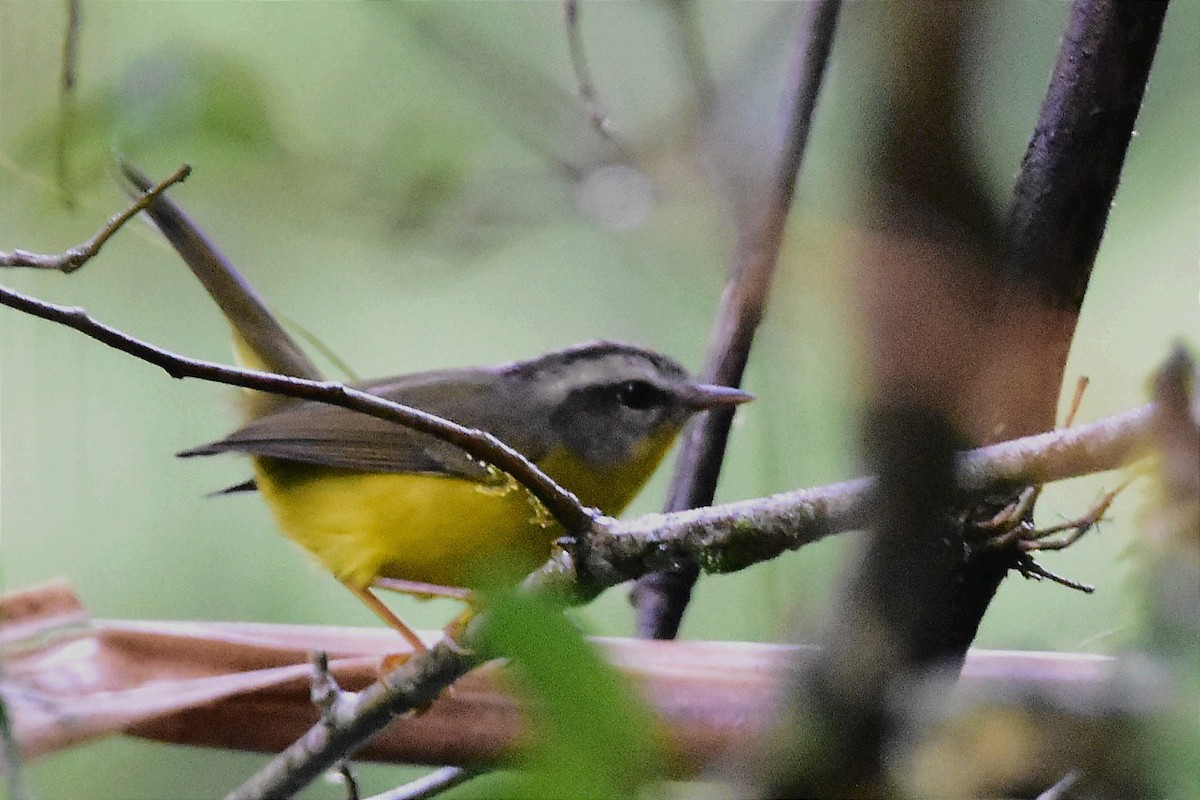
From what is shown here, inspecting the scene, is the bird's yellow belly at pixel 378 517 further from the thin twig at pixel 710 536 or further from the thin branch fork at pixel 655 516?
the thin branch fork at pixel 655 516

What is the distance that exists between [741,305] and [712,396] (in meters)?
0.13

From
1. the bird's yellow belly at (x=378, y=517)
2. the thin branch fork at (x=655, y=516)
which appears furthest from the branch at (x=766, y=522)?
the bird's yellow belly at (x=378, y=517)

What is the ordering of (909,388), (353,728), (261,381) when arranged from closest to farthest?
(909,388), (261,381), (353,728)

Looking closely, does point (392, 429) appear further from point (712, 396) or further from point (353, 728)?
point (353, 728)

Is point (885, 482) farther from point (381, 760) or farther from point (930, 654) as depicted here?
point (381, 760)

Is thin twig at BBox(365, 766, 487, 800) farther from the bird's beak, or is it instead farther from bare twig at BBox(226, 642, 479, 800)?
the bird's beak

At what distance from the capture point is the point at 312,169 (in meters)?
0.94

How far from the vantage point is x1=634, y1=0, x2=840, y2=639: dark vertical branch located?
53 cm

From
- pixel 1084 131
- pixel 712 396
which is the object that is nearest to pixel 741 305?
pixel 712 396

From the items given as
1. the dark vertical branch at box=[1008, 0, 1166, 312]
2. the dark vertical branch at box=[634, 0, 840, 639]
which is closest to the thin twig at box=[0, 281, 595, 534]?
the dark vertical branch at box=[634, 0, 840, 639]

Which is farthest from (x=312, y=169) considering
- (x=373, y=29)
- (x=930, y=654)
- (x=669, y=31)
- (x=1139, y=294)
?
(x=930, y=654)

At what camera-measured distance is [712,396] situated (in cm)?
86

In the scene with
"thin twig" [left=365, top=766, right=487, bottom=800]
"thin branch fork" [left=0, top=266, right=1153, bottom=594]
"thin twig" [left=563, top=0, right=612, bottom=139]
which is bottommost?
"thin twig" [left=365, top=766, right=487, bottom=800]

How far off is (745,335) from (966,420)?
65 cm
